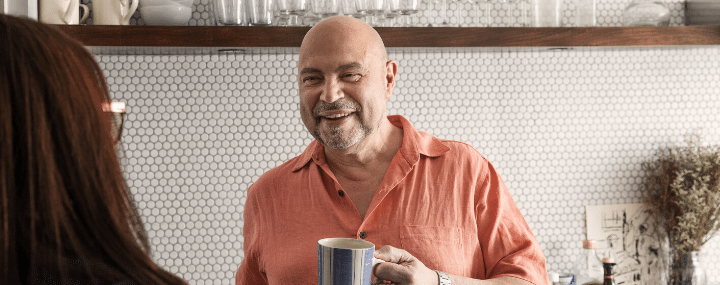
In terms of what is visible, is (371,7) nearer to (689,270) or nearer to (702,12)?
(702,12)

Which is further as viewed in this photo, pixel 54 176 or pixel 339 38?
pixel 339 38

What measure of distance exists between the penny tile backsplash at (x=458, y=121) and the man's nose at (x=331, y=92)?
0.53 metres

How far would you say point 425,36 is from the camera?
1612mm

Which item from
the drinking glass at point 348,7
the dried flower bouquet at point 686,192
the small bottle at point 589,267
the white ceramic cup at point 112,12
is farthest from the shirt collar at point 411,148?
the dried flower bouquet at point 686,192

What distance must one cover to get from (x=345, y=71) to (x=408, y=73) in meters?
0.68

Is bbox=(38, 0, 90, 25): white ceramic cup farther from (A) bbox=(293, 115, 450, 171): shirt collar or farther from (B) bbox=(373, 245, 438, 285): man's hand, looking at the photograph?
(B) bbox=(373, 245, 438, 285): man's hand

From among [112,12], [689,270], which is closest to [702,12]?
[689,270]

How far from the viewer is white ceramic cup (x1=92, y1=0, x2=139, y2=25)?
5.31 feet

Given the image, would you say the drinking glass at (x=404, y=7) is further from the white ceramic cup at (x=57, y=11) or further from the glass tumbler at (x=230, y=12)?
the white ceramic cup at (x=57, y=11)

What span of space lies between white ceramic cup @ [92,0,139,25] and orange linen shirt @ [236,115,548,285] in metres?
0.66

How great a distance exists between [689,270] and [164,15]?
1.87 meters

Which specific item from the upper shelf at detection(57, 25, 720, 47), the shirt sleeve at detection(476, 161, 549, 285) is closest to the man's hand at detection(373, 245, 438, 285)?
the shirt sleeve at detection(476, 161, 549, 285)

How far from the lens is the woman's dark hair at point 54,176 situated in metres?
0.56

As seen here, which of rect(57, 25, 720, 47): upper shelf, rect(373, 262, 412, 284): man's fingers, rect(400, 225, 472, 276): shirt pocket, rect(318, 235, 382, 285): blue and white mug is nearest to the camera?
rect(318, 235, 382, 285): blue and white mug
